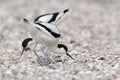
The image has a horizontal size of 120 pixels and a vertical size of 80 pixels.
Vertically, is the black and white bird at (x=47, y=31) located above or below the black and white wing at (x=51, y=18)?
below

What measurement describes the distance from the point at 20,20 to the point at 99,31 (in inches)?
91.4

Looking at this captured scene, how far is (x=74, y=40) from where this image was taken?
10.4 m

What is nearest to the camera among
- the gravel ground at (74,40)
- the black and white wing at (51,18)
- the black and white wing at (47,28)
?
the gravel ground at (74,40)

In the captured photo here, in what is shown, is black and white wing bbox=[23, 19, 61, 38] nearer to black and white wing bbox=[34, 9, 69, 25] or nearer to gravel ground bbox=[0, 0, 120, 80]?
black and white wing bbox=[34, 9, 69, 25]

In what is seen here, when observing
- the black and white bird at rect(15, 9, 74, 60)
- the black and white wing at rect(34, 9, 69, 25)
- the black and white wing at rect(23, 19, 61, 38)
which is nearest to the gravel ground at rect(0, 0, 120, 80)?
the black and white bird at rect(15, 9, 74, 60)

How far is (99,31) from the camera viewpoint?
39.6ft

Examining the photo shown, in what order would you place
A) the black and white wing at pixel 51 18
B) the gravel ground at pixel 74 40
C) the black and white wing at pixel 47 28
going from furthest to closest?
1. the black and white wing at pixel 51 18
2. the black and white wing at pixel 47 28
3. the gravel ground at pixel 74 40

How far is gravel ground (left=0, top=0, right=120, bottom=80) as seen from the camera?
→ 21.5ft

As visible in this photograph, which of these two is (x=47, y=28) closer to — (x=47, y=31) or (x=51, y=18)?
(x=47, y=31)

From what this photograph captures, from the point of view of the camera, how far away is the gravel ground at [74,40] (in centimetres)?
654

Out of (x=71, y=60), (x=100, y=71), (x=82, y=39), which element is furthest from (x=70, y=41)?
(x=100, y=71)

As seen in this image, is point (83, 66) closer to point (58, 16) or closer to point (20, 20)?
point (58, 16)

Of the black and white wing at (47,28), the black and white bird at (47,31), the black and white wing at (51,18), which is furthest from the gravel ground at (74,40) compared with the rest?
the black and white wing at (51,18)

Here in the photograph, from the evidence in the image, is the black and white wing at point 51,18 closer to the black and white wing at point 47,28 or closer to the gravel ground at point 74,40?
the black and white wing at point 47,28
